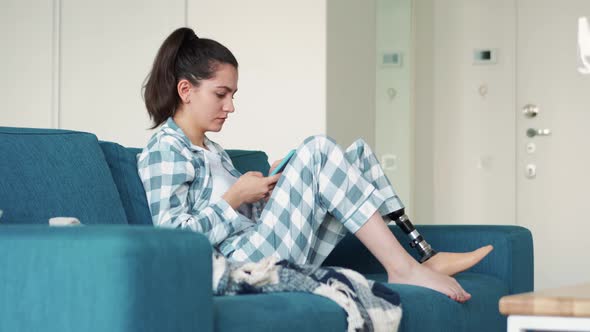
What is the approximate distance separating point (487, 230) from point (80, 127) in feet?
8.43

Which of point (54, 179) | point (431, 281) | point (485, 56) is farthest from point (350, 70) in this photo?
point (54, 179)

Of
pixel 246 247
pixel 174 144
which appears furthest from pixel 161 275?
pixel 174 144

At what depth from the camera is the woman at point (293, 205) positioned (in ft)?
7.69

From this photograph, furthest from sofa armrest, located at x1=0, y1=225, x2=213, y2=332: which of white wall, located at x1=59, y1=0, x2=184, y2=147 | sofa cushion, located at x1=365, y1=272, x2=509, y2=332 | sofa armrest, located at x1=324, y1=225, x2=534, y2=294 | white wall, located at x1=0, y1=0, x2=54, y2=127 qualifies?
white wall, located at x1=0, y1=0, x2=54, y2=127

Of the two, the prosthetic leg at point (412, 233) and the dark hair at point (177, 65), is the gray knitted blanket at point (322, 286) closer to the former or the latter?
the prosthetic leg at point (412, 233)

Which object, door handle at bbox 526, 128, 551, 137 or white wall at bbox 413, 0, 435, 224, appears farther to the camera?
white wall at bbox 413, 0, 435, 224

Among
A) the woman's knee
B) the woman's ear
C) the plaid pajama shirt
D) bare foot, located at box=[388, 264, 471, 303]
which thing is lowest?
bare foot, located at box=[388, 264, 471, 303]

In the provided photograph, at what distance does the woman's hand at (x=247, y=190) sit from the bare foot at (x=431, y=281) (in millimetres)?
391

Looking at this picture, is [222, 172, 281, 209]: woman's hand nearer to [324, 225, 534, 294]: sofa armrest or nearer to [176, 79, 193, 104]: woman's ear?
[176, 79, 193, 104]: woman's ear

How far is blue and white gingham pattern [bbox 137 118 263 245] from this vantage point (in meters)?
2.34

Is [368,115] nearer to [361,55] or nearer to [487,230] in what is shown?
[361,55]

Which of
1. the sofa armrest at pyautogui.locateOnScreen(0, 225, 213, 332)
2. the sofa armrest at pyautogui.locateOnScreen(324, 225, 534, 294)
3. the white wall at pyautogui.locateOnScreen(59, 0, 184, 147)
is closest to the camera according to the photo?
the sofa armrest at pyautogui.locateOnScreen(0, 225, 213, 332)

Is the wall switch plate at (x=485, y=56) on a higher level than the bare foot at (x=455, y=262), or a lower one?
higher

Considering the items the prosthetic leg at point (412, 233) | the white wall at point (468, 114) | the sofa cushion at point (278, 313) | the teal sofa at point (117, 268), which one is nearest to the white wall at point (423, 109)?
the white wall at point (468, 114)
